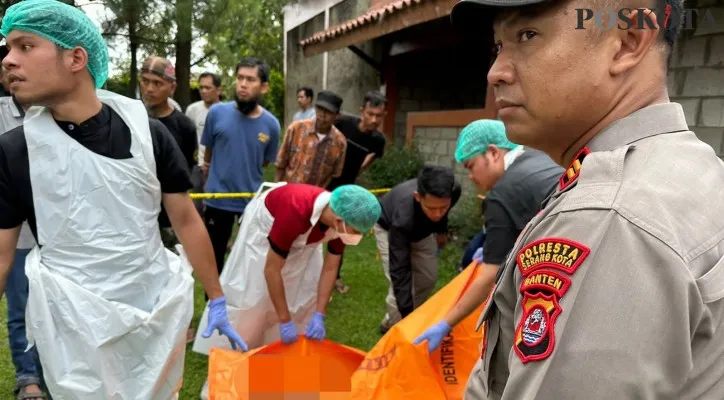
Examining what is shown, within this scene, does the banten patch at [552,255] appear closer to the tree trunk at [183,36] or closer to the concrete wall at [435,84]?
the tree trunk at [183,36]

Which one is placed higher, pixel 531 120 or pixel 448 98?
pixel 448 98

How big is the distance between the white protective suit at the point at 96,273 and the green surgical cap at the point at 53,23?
214mm

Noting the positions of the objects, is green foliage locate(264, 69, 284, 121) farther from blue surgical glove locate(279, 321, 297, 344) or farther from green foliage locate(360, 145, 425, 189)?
blue surgical glove locate(279, 321, 297, 344)

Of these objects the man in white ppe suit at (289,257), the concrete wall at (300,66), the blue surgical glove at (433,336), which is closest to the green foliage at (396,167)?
the man in white ppe suit at (289,257)

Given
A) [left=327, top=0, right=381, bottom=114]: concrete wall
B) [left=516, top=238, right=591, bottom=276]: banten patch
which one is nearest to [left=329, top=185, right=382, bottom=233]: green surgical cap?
[left=516, top=238, right=591, bottom=276]: banten patch

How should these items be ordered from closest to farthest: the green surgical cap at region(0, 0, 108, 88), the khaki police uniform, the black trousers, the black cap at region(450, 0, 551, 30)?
the khaki police uniform → the black cap at region(450, 0, 551, 30) → the green surgical cap at region(0, 0, 108, 88) → the black trousers

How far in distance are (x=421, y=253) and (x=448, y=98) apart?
5.03 meters

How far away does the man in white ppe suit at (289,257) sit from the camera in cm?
240

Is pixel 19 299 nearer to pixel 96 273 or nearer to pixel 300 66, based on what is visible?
pixel 96 273

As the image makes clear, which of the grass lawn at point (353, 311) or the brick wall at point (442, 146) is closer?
the grass lawn at point (353, 311)

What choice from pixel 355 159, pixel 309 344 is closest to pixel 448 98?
pixel 355 159

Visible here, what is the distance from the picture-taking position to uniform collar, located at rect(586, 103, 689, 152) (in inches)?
27.8

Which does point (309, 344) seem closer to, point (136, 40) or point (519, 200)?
point (519, 200)

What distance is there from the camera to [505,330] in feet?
2.55
